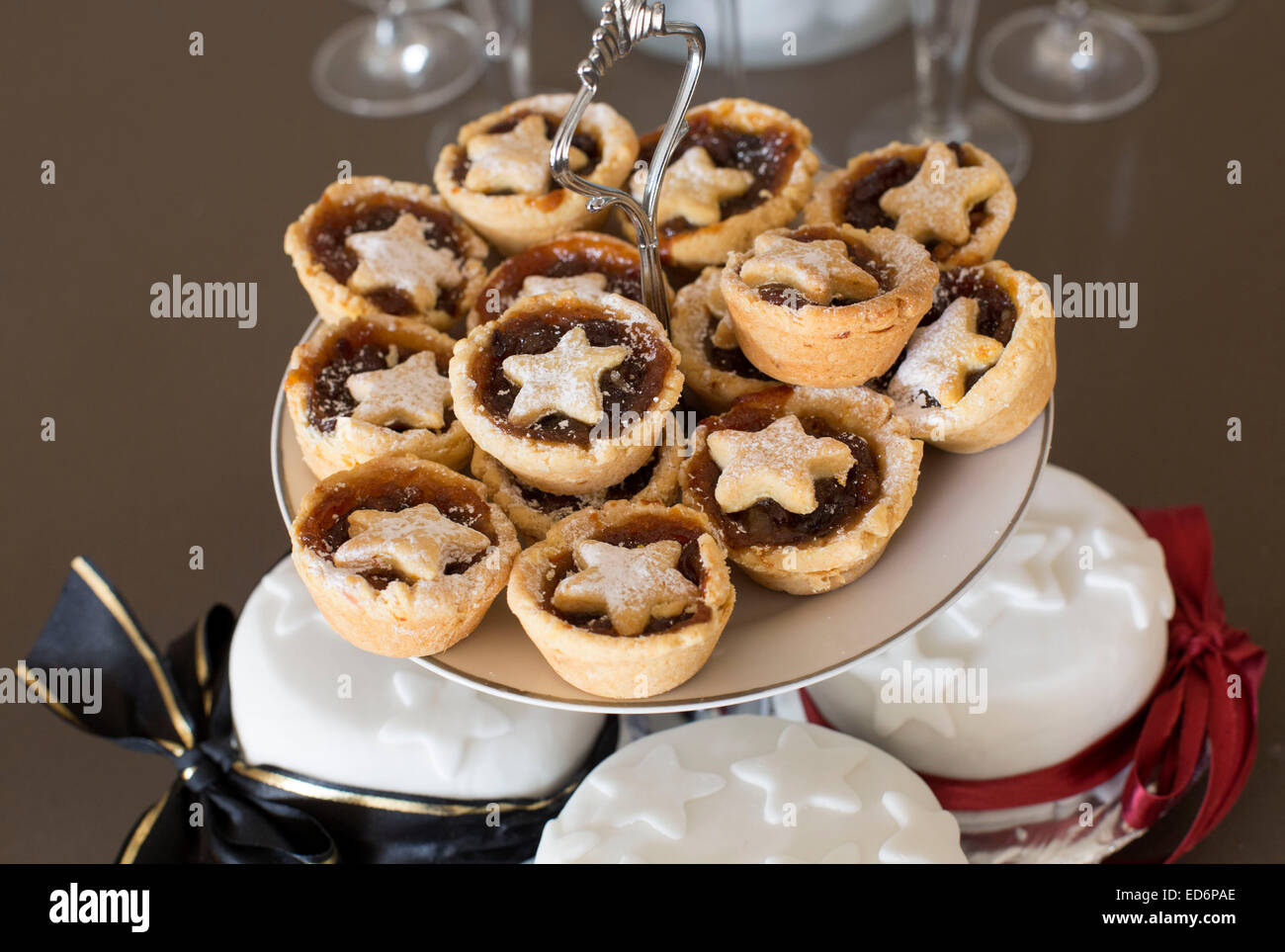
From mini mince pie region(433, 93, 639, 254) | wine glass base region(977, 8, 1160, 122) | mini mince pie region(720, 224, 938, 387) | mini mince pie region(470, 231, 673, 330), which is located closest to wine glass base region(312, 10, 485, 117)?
wine glass base region(977, 8, 1160, 122)

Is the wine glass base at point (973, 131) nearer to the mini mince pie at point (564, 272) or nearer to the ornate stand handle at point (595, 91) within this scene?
the mini mince pie at point (564, 272)

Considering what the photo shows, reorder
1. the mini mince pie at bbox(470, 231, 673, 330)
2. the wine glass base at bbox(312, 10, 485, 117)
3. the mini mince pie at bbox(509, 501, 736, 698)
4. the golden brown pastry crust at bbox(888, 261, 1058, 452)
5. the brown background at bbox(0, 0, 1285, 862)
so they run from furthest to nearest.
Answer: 1. the wine glass base at bbox(312, 10, 485, 117)
2. the brown background at bbox(0, 0, 1285, 862)
3. the mini mince pie at bbox(470, 231, 673, 330)
4. the golden brown pastry crust at bbox(888, 261, 1058, 452)
5. the mini mince pie at bbox(509, 501, 736, 698)

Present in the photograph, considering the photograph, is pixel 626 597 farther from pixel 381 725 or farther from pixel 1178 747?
pixel 1178 747

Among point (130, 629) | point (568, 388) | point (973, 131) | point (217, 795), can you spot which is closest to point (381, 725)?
point (217, 795)

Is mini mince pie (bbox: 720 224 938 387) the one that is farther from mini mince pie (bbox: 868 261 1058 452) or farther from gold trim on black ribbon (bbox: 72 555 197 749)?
gold trim on black ribbon (bbox: 72 555 197 749)

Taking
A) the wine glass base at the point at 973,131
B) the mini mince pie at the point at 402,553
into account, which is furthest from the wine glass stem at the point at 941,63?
the mini mince pie at the point at 402,553

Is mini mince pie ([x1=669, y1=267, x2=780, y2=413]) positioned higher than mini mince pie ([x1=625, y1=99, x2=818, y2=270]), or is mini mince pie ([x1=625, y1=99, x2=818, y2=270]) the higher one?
mini mince pie ([x1=625, y1=99, x2=818, y2=270])
